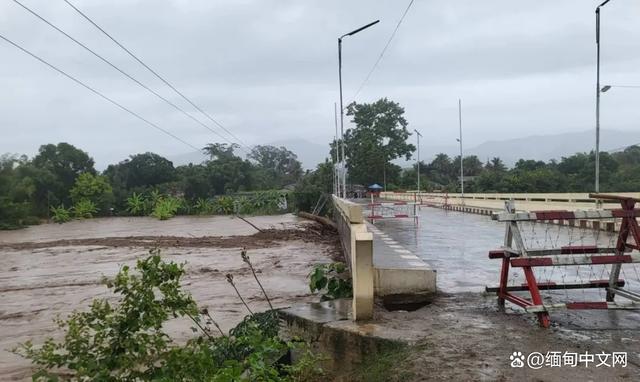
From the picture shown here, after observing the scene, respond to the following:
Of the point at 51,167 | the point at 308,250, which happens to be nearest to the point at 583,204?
the point at 308,250

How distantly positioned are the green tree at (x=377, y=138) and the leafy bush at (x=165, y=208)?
24.5 meters

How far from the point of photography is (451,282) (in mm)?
7633

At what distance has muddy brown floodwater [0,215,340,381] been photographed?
1055 centimetres

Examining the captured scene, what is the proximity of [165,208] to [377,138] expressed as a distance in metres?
30.5

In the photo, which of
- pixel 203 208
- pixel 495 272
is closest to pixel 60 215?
pixel 203 208

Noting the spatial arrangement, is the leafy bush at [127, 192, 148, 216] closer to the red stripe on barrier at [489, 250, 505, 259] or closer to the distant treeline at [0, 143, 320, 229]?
the distant treeline at [0, 143, 320, 229]

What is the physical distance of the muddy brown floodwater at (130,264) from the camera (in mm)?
10547

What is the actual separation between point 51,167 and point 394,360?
258ft

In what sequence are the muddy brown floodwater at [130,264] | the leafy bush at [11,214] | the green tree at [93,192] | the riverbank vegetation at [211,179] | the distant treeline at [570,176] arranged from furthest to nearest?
the green tree at [93,192] < the riverbank vegetation at [211,179] < the leafy bush at [11,214] < the distant treeline at [570,176] < the muddy brown floodwater at [130,264]

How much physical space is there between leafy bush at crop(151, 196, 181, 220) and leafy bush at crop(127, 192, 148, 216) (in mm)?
3076

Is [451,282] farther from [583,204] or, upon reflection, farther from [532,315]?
[583,204]

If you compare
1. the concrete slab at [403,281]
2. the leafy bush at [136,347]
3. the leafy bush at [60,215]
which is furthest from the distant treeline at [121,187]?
the leafy bush at [136,347]

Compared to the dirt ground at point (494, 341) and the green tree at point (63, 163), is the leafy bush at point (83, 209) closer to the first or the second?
the green tree at point (63, 163)

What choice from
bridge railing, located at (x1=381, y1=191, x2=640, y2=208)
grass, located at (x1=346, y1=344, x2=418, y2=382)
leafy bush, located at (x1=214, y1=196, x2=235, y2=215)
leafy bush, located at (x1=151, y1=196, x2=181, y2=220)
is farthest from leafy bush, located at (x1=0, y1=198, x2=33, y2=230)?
grass, located at (x1=346, y1=344, x2=418, y2=382)
